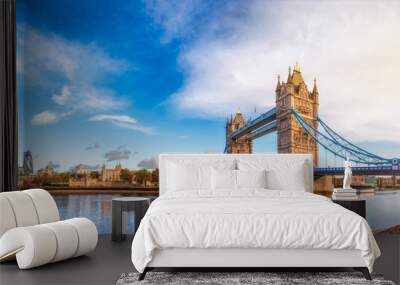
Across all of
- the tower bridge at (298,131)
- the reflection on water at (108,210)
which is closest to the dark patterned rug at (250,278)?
the reflection on water at (108,210)

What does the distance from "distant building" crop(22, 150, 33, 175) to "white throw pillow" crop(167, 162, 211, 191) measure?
207cm

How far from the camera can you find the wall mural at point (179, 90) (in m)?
6.23

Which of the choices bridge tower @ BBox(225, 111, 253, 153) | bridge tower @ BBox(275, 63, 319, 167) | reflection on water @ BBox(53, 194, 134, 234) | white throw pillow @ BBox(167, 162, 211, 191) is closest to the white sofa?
white throw pillow @ BBox(167, 162, 211, 191)

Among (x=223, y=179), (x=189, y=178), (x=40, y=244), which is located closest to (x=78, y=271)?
(x=40, y=244)

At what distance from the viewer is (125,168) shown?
638 cm

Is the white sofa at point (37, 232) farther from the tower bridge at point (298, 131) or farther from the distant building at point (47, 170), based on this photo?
the tower bridge at point (298, 131)

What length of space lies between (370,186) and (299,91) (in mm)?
1516

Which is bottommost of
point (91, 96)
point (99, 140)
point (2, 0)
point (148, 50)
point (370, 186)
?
point (370, 186)

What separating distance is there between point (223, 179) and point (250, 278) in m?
1.68

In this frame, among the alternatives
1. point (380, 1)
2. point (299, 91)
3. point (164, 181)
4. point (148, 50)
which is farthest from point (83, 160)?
point (380, 1)

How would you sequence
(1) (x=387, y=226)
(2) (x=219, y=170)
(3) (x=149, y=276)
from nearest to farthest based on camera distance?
1. (3) (x=149, y=276)
2. (2) (x=219, y=170)
3. (1) (x=387, y=226)

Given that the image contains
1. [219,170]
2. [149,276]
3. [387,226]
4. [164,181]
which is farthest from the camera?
[387,226]

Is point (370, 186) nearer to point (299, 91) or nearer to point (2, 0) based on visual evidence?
point (299, 91)

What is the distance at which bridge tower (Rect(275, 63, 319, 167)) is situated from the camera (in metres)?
6.29
